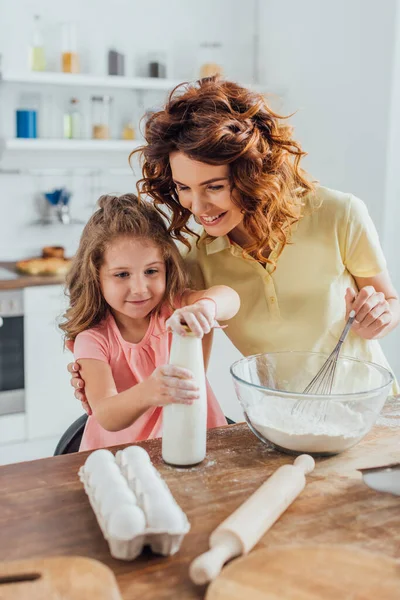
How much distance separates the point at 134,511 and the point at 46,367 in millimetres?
2461

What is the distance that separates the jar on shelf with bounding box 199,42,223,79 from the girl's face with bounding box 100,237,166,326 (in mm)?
2450

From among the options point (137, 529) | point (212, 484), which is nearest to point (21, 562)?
point (137, 529)

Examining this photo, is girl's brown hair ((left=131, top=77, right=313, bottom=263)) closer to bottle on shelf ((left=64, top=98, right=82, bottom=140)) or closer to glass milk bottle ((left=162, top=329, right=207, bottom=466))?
glass milk bottle ((left=162, top=329, right=207, bottom=466))

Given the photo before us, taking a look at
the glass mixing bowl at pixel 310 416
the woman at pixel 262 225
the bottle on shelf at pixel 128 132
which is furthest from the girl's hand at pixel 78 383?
the bottle on shelf at pixel 128 132

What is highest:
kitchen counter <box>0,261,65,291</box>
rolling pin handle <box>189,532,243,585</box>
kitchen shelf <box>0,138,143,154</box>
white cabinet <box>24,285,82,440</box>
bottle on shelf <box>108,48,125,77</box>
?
bottle on shelf <box>108,48,125,77</box>

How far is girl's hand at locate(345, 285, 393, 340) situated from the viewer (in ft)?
4.80

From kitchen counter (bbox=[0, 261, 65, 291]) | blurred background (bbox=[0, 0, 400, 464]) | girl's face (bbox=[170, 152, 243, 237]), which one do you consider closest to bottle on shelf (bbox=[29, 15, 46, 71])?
blurred background (bbox=[0, 0, 400, 464])

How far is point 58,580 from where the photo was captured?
2.75ft

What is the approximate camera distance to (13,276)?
10.7ft

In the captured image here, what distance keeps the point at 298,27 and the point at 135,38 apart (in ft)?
2.85

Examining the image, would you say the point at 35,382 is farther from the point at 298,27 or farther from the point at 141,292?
the point at 298,27

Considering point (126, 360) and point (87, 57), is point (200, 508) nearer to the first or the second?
point (126, 360)

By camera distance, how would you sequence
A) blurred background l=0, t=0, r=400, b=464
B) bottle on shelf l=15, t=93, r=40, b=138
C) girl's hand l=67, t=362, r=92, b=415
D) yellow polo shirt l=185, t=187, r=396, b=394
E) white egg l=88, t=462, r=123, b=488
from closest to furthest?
white egg l=88, t=462, r=123, b=488
girl's hand l=67, t=362, r=92, b=415
yellow polo shirt l=185, t=187, r=396, b=394
blurred background l=0, t=0, r=400, b=464
bottle on shelf l=15, t=93, r=40, b=138

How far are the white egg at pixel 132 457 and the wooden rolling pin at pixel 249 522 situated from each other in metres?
0.17
